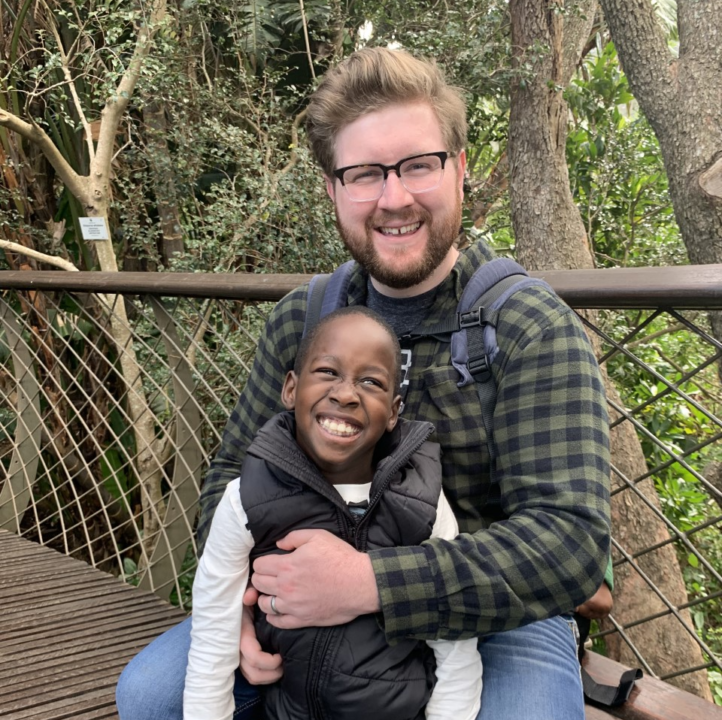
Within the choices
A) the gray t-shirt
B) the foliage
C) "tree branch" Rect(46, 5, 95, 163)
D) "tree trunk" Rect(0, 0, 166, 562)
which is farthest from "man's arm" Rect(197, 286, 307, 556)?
the foliage

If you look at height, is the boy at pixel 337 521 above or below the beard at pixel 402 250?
below

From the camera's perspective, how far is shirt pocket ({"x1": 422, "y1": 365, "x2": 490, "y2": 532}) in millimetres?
1179

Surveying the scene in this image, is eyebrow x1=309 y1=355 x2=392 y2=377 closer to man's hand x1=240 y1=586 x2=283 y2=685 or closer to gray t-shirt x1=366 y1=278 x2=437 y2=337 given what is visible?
gray t-shirt x1=366 y1=278 x2=437 y2=337

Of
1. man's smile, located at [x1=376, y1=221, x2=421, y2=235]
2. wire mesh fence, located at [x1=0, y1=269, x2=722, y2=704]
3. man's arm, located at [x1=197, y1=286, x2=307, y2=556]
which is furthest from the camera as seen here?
wire mesh fence, located at [x1=0, y1=269, x2=722, y2=704]

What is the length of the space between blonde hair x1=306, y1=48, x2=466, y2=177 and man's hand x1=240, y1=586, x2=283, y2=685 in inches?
35.3

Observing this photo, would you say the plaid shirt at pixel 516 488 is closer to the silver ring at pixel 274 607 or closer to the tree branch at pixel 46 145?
the silver ring at pixel 274 607

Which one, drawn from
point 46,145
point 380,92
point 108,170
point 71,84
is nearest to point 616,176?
point 108,170

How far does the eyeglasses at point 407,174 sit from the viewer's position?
4.33ft

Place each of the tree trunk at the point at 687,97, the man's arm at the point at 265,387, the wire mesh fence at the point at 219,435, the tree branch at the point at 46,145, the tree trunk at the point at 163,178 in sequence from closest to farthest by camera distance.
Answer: the man's arm at the point at 265,387
the wire mesh fence at the point at 219,435
the tree trunk at the point at 687,97
the tree branch at the point at 46,145
the tree trunk at the point at 163,178

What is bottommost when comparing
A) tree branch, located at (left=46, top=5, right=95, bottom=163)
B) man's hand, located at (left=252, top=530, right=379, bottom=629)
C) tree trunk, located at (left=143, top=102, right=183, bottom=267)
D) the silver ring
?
the silver ring

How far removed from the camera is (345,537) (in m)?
1.10

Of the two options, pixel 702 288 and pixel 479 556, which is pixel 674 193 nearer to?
pixel 702 288

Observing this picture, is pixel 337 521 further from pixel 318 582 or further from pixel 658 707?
pixel 658 707

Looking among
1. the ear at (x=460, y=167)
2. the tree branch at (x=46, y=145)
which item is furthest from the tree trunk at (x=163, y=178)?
the ear at (x=460, y=167)
